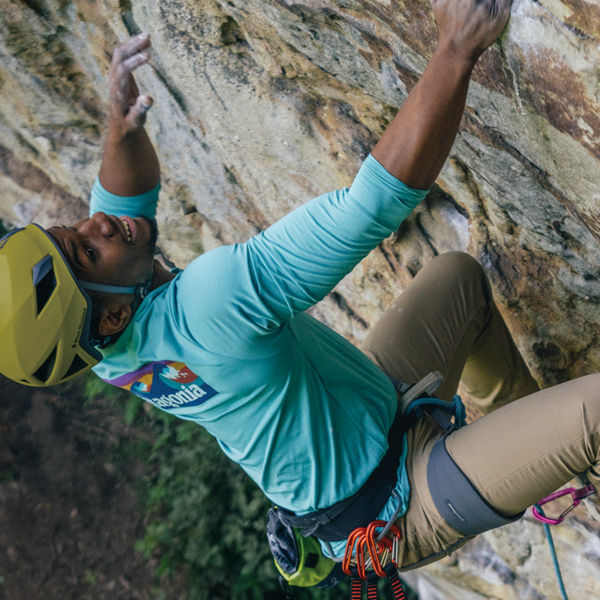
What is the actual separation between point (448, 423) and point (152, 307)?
1233mm

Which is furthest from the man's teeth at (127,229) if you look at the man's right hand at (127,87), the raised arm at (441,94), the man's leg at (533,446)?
the man's leg at (533,446)

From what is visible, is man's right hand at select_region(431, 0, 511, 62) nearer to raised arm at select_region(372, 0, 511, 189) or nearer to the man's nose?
raised arm at select_region(372, 0, 511, 189)

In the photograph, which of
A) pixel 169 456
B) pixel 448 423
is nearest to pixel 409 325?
pixel 448 423

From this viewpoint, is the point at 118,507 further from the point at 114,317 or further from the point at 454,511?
the point at 454,511

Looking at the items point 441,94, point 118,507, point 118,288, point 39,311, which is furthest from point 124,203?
point 118,507

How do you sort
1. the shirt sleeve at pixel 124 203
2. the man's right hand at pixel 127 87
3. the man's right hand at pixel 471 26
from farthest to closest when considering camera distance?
the shirt sleeve at pixel 124 203 → the man's right hand at pixel 127 87 → the man's right hand at pixel 471 26

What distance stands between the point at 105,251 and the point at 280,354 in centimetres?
74

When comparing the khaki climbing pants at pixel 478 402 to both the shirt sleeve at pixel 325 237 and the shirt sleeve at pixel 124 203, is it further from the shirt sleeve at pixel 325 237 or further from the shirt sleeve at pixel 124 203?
the shirt sleeve at pixel 124 203

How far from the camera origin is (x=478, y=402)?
337 cm

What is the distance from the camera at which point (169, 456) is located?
21.1ft

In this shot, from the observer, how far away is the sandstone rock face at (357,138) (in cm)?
199

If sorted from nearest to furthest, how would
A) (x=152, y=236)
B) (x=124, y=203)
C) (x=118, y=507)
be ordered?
(x=152, y=236)
(x=124, y=203)
(x=118, y=507)

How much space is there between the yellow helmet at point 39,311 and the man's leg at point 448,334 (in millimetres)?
1410

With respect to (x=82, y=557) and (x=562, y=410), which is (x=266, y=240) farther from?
(x=82, y=557)
